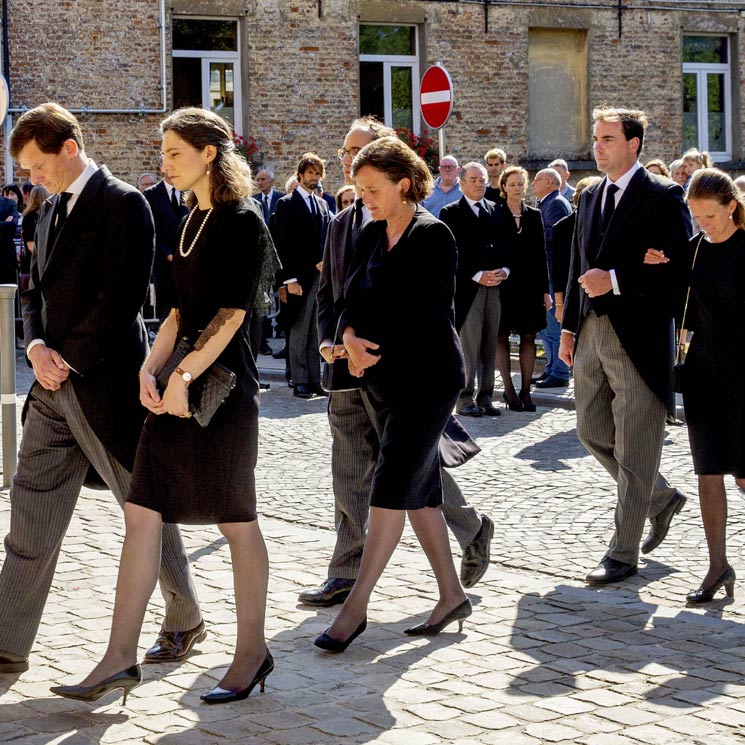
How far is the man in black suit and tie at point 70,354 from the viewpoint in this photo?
5.33 m

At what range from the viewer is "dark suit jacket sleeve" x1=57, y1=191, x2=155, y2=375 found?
5297mm

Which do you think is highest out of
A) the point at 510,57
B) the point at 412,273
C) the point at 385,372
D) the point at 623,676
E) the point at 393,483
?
the point at 510,57

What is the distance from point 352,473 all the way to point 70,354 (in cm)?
173

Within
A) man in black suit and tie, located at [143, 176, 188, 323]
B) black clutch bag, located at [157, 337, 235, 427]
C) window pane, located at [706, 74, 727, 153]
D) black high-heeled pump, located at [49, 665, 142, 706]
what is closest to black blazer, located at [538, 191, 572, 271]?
man in black suit and tie, located at [143, 176, 188, 323]

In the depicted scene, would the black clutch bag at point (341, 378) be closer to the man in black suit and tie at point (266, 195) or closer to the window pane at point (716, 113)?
the man in black suit and tie at point (266, 195)

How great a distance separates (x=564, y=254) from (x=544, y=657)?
6.43 metres

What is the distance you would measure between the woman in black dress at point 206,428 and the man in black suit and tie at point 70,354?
0.91 feet

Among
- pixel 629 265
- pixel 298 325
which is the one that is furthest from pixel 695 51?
pixel 629 265

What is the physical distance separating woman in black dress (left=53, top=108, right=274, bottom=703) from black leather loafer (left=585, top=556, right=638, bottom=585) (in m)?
2.22

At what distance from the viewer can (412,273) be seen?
19.0 ft

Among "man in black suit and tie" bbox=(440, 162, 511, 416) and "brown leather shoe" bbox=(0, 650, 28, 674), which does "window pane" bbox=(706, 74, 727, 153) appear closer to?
"man in black suit and tie" bbox=(440, 162, 511, 416)

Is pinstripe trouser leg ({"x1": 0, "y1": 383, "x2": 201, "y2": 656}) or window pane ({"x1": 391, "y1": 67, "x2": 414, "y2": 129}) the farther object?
window pane ({"x1": 391, "y1": 67, "x2": 414, "y2": 129})

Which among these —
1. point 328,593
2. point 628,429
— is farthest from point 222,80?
point 328,593

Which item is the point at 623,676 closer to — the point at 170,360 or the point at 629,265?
the point at 170,360
